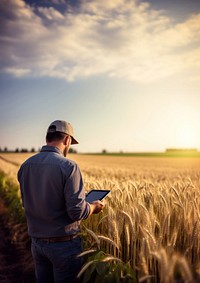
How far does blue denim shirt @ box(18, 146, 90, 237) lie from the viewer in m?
3.35

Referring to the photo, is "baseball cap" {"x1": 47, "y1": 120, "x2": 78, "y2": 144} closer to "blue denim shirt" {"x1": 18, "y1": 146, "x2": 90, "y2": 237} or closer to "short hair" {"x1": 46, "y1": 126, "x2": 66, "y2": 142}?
"short hair" {"x1": 46, "y1": 126, "x2": 66, "y2": 142}

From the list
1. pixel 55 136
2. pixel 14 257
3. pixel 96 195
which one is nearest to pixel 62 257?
pixel 96 195

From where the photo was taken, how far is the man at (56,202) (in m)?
3.37

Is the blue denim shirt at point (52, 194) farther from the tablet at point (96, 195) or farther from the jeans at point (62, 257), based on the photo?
the tablet at point (96, 195)

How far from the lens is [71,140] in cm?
388

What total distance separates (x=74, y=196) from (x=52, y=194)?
10.1 inches

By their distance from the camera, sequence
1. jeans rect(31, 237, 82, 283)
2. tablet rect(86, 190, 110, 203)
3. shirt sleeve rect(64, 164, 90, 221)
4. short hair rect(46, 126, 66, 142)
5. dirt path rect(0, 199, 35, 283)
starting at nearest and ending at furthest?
shirt sleeve rect(64, 164, 90, 221) → jeans rect(31, 237, 82, 283) → short hair rect(46, 126, 66, 142) → tablet rect(86, 190, 110, 203) → dirt path rect(0, 199, 35, 283)

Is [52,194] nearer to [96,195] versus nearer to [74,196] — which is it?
[74,196]

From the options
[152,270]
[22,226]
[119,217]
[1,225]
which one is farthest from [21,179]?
[1,225]

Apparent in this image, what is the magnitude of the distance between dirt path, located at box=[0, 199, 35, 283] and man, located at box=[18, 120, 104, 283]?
7.30 feet

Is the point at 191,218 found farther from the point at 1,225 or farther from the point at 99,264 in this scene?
the point at 1,225

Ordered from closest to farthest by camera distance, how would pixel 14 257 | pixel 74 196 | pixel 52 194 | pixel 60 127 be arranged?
pixel 74 196
pixel 52 194
pixel 60 127
pixel 14 257

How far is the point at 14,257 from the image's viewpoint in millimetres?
6789

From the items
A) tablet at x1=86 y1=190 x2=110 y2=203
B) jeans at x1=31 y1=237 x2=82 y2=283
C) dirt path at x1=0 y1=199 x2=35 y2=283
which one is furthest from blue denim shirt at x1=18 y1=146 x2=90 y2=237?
dirt path at x1=0 y1=199 x2=35 y2=283
